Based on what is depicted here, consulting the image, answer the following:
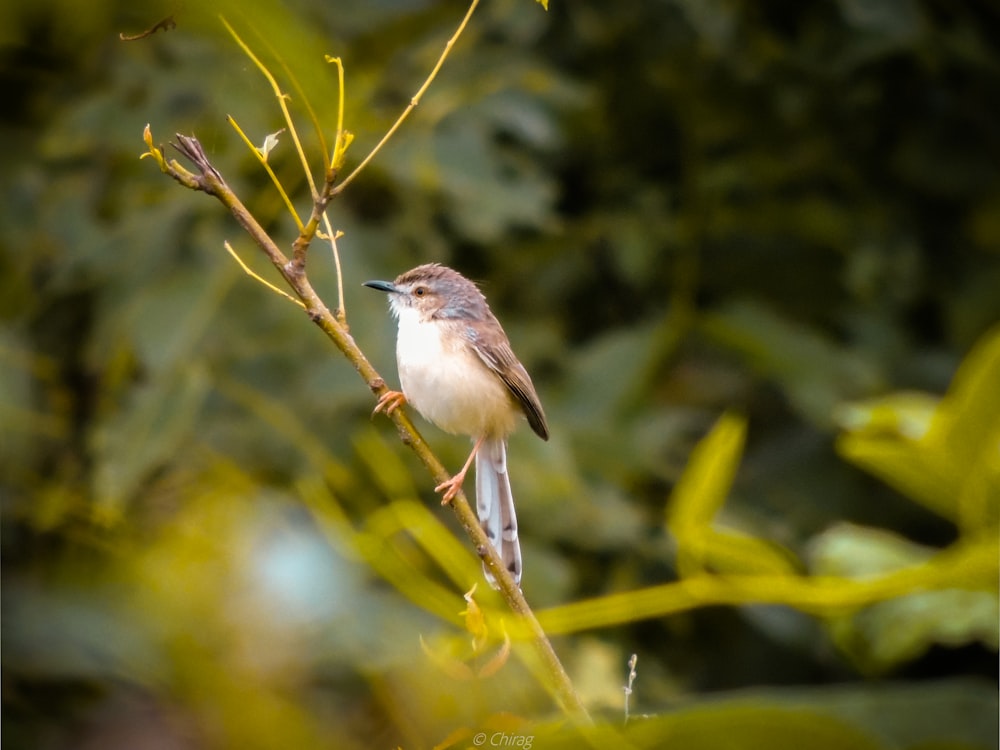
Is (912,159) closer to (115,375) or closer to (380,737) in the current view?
(115,375)

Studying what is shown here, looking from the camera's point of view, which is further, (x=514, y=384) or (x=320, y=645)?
(x=514, y=384)

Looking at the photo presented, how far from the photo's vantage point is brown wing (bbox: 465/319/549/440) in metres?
3.17

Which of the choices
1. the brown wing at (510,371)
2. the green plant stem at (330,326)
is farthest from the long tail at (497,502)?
the green plant stem at (330,326)

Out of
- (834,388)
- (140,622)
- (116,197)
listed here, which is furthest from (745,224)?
(140,622)

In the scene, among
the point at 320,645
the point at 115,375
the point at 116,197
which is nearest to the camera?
the point at 320,645

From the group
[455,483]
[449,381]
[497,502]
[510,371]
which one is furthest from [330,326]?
[510,371]

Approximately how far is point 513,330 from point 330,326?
2.58 m

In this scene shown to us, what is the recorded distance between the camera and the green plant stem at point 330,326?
1.13 m

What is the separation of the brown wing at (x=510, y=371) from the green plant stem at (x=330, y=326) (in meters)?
1.55

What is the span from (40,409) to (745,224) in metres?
2.70

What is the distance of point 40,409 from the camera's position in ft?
11.0

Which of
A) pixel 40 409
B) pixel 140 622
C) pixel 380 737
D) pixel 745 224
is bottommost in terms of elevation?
pixel 380 737

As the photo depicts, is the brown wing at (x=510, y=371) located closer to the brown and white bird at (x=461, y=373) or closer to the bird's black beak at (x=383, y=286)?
the brown and white bird at (x=461, y=373)

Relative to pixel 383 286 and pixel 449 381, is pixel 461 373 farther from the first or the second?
pixel 383 286
